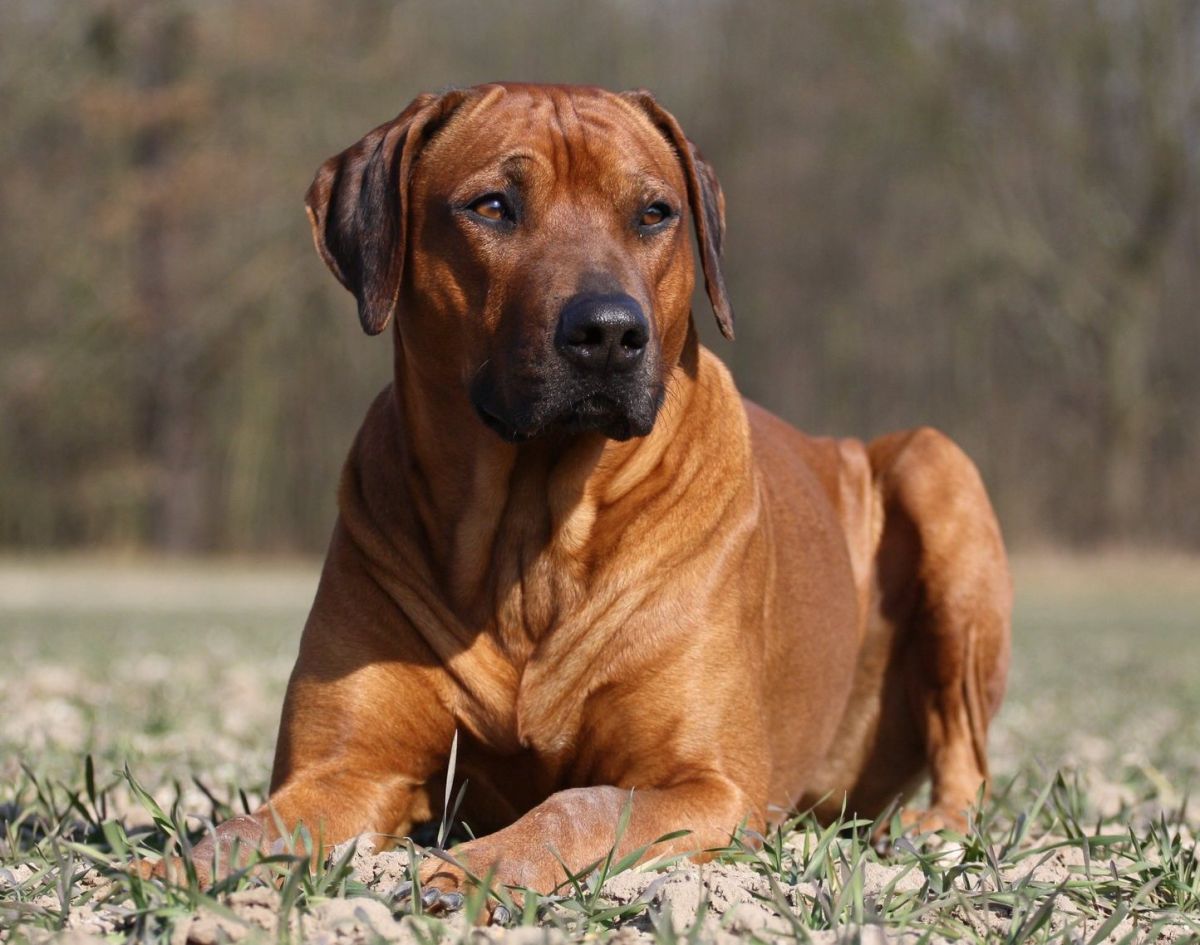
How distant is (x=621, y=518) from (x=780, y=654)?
731mm

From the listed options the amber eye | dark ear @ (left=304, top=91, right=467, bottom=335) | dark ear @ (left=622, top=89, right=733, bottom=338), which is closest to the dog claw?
dark ear @ (left=304, top=91, right=467, bottom=335)

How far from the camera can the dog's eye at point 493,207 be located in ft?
12.1

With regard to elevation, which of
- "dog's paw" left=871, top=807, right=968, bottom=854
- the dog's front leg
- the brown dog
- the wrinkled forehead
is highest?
the wrinkled forehead

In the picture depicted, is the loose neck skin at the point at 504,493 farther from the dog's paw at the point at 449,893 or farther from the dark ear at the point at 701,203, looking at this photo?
the dog's paw at the point at 449,893

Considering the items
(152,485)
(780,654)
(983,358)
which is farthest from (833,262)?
(780,654)

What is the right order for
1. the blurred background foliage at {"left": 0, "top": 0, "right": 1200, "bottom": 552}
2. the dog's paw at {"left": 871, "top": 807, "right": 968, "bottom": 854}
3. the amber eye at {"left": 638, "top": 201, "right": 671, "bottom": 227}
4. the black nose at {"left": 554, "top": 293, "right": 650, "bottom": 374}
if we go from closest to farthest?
the black nose at {"left": 554, "top": 293, "right": 650, "bottom": 374} → the dog's paw at {"left": 871, "top": 807, "right": 968, "bottom": 854} → the amber eye at {"left": 638, "top": 201, "right": 671, "bottom": 227} → the blurred background foliage at {"left": 0, "top": 0, "right": 1200, "bottom": 552}

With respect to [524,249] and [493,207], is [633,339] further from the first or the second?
[493,207]

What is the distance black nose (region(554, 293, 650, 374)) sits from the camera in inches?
132

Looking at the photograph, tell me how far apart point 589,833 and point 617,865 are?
0.14 metres

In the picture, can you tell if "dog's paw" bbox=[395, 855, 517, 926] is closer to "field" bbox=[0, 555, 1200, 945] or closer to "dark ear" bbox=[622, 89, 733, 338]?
"field" bbox=[0, 555, 1200, 945]

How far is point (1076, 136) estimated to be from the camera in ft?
92.5

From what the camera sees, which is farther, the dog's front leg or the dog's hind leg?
the dog's hind leg

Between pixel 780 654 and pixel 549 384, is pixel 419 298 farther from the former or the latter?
pixel 780 654

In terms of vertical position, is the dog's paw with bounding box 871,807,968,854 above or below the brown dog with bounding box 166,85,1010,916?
below
